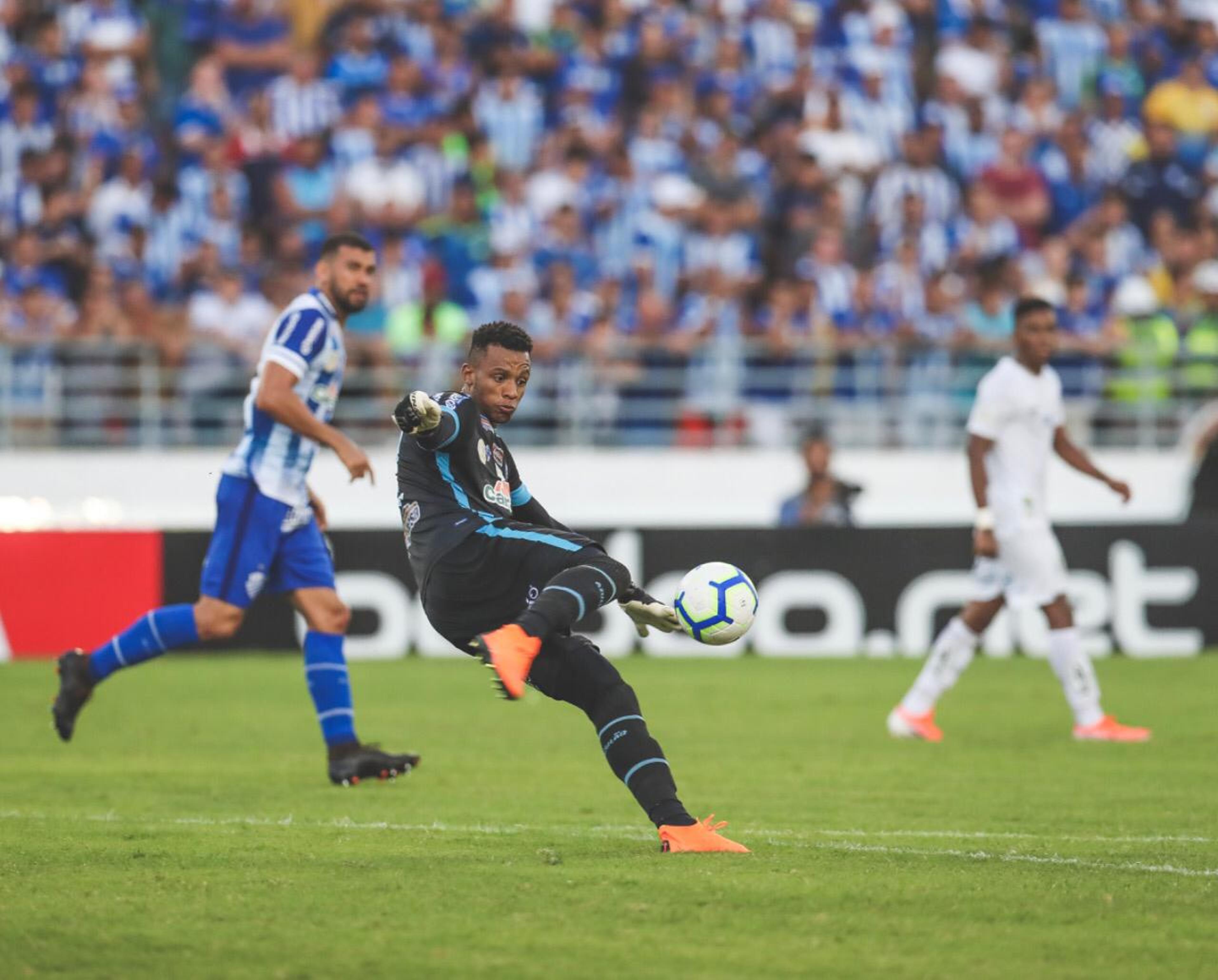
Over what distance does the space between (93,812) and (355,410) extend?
33.4 ft

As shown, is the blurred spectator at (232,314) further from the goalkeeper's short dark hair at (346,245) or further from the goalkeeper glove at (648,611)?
the goalkeeper glove at (648,611)

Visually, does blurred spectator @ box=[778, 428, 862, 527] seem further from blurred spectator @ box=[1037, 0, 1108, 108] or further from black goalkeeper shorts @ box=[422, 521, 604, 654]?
black goalkeeper shorts @ box=[422, 521, 604, 654]

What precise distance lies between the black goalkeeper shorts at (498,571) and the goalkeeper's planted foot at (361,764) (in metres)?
2.54

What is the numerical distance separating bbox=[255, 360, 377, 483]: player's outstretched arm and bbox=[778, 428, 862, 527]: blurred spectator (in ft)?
24.5

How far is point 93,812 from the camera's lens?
8125mm

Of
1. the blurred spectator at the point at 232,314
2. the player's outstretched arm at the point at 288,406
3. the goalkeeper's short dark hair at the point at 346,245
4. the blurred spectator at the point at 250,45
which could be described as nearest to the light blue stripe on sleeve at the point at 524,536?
the player's outstretched arm at the point at 288,406

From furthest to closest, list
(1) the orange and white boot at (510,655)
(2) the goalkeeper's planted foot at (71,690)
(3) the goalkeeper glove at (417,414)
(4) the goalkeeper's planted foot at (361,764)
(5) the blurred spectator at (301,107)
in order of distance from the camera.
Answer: (5) the blurred spectator at (301,107) < (2) the goalkeeper's planted foot at (71,690) < (4) the goalkeeper's planted foot at (361,764) < (3) the goalkeeper glove at (417,414) < (1) the orange and white boot at (510,655)

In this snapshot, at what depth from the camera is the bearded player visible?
9.17m

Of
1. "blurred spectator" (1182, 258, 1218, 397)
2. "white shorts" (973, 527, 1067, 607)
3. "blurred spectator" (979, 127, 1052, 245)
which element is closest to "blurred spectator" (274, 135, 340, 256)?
"blurred spectator" (979, 127, 1052, 245)

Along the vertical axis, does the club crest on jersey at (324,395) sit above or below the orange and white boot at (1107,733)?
above

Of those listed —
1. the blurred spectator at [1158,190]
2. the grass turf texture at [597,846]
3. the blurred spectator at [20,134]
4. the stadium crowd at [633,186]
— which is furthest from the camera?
the blurred spectator at [1158,190]

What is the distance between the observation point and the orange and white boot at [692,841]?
657cm

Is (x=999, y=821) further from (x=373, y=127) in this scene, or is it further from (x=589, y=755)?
(x=373, y=127)

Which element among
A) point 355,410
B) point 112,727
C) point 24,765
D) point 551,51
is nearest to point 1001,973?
point 24,765
